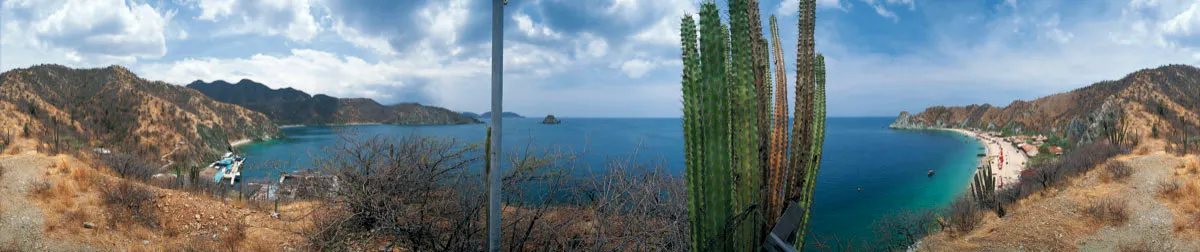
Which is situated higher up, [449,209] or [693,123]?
[693,123]

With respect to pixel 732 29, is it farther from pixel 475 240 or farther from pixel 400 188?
pixel 400 188

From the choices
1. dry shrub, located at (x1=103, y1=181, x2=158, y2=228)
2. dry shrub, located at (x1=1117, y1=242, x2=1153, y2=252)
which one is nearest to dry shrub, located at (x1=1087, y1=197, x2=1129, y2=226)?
dry shrub, located at (x1=1117, y1=242, x2=1153, y2=252)

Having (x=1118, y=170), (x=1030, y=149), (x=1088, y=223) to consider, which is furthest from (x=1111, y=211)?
(x=1030, y=149)

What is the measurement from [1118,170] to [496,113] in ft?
65.9

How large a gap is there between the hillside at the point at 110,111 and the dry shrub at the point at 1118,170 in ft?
143

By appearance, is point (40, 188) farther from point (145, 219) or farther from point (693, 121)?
point (693, 121)

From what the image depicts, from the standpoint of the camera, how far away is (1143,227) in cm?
1021

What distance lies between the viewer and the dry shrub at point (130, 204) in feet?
26.3

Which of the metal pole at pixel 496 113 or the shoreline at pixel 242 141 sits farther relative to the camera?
the shoreline at pixel 242 141

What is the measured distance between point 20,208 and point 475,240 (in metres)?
9.52

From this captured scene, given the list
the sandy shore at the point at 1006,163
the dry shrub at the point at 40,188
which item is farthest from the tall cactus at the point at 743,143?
the sandy shore at the point at 1006,163

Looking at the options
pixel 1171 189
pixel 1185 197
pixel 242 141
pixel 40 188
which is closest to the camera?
pixel 40 188

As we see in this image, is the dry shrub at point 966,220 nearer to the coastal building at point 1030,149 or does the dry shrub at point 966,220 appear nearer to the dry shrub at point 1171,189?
the dry shrub at point 1171,189

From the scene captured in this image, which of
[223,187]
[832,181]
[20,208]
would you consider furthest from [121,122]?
[832,181]
